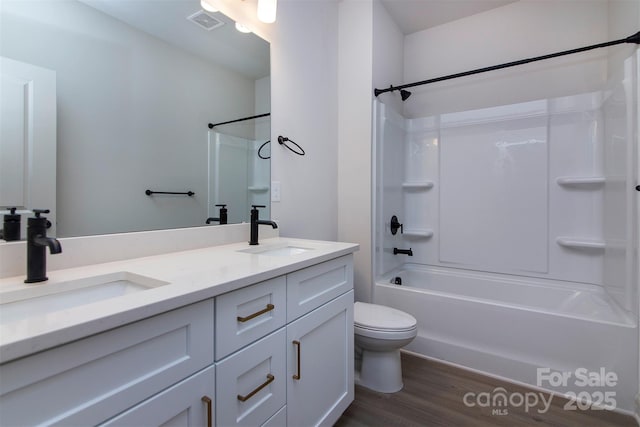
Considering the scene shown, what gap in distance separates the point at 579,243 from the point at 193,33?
2815 millimetres

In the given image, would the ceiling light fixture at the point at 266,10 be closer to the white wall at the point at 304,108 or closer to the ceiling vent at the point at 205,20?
the white wall at the point at 304,108

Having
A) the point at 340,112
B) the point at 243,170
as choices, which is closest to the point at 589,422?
the point at 243,170

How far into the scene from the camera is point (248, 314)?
912 mm

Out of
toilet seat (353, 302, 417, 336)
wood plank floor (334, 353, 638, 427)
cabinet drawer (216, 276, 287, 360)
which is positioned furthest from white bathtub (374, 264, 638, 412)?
cabinet drawer (216, 276, 287, 360)

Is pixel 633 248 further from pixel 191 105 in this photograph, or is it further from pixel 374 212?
pixel 191 105

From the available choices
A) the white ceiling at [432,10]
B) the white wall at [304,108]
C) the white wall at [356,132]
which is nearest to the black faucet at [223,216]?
the white wall at [304,108]

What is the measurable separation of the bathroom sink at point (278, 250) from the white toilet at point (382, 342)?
555 mm

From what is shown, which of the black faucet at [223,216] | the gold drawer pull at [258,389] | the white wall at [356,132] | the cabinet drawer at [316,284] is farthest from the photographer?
the white wall at [356,132]

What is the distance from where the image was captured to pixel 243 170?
1701 millimetres

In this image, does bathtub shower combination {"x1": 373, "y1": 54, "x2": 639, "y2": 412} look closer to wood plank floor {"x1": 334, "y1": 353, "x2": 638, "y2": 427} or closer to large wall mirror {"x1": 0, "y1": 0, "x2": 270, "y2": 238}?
wood plank floor {"x1": 334, "y1": 353, "x2": 638, "y2": 427}

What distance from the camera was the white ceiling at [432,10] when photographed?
244 cm

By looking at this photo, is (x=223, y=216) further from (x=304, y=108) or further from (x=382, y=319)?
(x=382, y=319)

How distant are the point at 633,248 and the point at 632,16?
133 centimetres

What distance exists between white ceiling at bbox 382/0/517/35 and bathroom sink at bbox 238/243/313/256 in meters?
2.13
